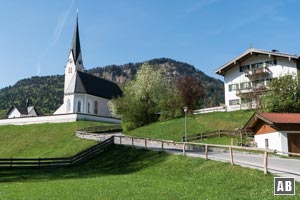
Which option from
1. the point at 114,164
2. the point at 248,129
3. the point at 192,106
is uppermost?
the point at 192,106

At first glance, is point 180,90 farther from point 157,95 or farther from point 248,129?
point 248,129

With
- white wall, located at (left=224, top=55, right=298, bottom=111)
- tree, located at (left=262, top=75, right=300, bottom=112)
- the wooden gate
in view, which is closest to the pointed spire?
white wall, located at (left=224, top=55, right=298, bottom=111)

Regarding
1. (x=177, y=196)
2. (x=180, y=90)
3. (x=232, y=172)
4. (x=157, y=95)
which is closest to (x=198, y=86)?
(x=180, y=90)

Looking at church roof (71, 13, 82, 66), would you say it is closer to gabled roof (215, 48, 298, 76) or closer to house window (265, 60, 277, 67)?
gabled roof (215, 48, 298, 76)

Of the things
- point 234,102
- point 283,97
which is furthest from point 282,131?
point 234,102

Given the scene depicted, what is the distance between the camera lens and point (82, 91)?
265 feet

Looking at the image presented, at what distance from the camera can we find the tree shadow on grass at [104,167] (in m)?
23.8

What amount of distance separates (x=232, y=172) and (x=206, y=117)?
116 feet

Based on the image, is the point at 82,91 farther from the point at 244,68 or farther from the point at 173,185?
the point at 173,185

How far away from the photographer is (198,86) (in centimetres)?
6038

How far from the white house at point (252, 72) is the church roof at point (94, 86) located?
111 feet

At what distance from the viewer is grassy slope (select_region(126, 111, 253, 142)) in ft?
151

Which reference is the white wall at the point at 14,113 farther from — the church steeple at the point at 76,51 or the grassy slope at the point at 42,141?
the grassy slope at the point at 42,141

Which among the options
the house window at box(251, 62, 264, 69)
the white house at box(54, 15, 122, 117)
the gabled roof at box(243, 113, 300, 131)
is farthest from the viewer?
the white house at box(54, 15, 122, 117)
